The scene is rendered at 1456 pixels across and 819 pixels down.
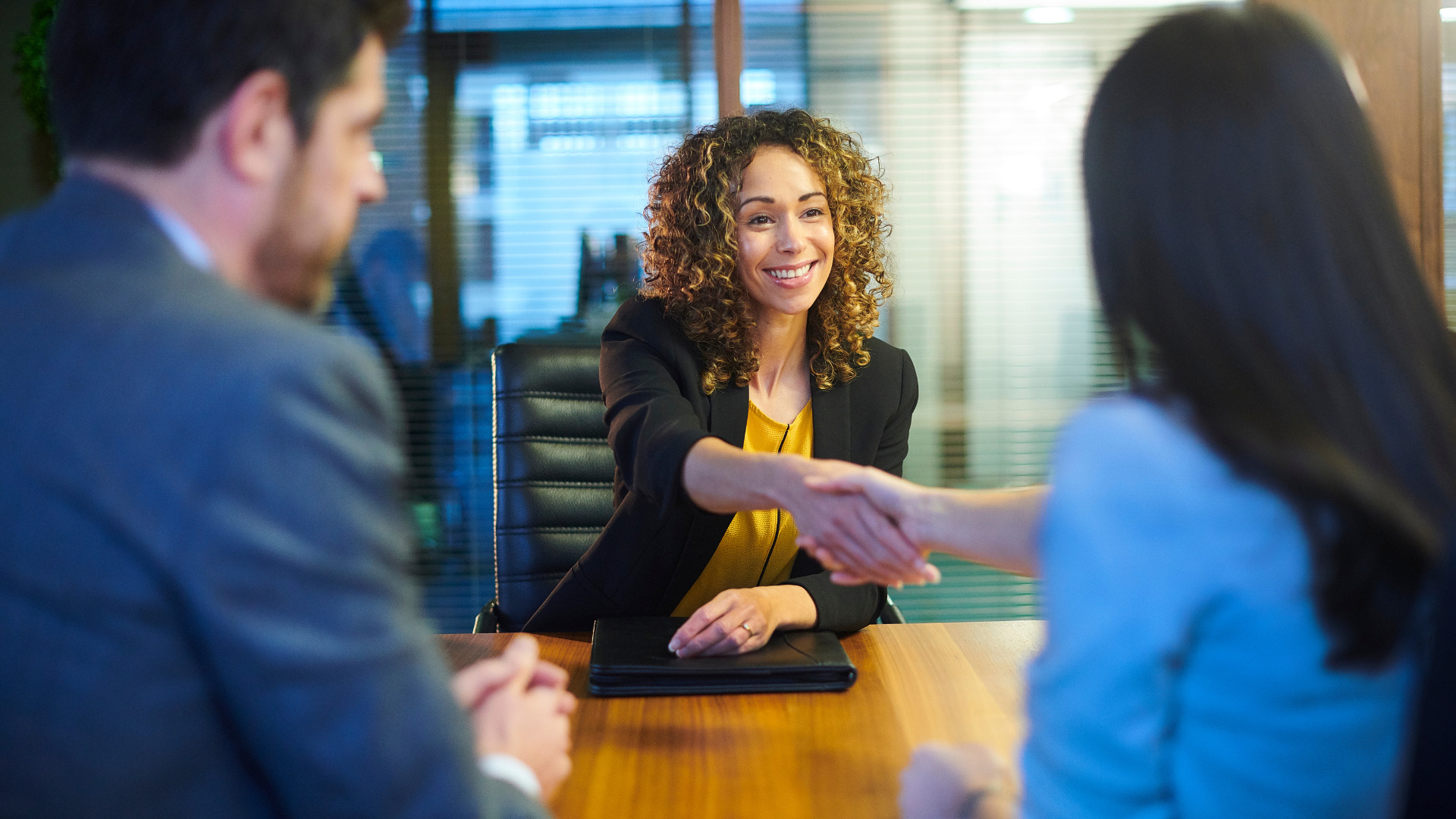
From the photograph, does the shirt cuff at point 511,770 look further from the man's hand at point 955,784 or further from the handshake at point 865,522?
the handshake at point 865,522

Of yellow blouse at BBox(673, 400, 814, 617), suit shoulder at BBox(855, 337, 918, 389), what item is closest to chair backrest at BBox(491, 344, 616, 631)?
yellow blouse at BBox(673, 400, 814, 617)

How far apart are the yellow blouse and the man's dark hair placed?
1236mm

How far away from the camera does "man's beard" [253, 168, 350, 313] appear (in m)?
0.72

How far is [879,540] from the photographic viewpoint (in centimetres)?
137

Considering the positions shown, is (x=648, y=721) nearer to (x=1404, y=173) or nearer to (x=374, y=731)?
(x=374, y=731)

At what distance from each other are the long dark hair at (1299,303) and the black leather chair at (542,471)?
1420mm

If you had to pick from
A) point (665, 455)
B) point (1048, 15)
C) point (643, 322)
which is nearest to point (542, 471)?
point (643, 322)

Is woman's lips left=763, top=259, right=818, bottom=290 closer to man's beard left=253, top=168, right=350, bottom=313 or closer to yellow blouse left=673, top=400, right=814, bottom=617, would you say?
yellow blouse left=673, top=400, right=814, bottom=617

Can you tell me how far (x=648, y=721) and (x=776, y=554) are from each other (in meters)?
0.69

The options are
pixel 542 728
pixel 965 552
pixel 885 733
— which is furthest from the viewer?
pixel 965 552

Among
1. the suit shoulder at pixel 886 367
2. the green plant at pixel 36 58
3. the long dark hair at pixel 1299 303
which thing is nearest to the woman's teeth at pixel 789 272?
the suit shoulder at pixel 886 367

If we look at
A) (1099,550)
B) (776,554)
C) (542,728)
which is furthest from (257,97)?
(776,554)

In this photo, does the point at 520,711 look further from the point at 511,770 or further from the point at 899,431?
the point at 899,431

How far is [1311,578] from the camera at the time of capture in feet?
2.03
